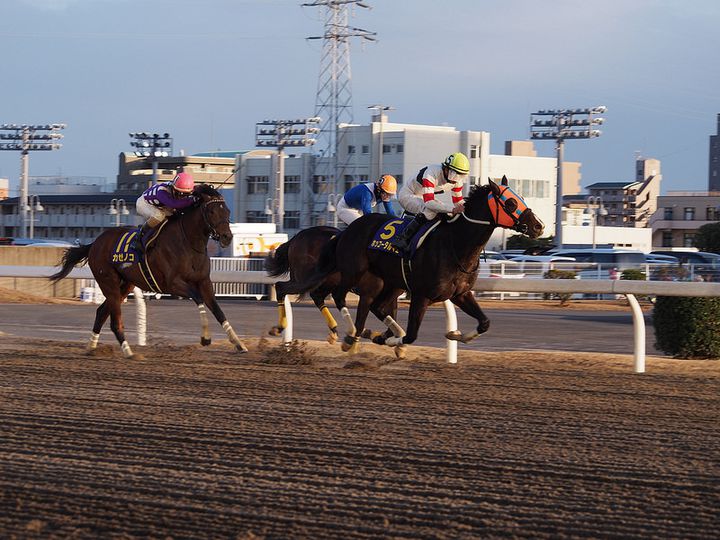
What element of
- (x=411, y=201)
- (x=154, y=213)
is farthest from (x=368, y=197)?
(x=154, y=213)

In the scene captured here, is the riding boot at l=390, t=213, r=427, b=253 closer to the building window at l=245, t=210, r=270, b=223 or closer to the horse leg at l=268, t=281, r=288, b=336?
the horse leg at l=268, t=281, r=288, b=336

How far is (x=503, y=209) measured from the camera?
905cm

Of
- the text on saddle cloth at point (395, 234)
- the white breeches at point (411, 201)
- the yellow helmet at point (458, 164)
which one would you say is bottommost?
the text on saddle cloth at point (395, 234)

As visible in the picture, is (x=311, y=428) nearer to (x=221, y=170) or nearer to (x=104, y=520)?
(x=104, y=520)

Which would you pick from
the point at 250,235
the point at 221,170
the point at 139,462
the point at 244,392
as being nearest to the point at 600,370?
the point at 244,392

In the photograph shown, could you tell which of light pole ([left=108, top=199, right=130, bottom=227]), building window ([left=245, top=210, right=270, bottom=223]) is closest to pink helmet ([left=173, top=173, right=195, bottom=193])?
light pole ([left=108, top=199, right=130, bottom=227])

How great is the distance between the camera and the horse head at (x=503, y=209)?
8969 millimetres

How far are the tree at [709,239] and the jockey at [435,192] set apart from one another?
47.0 metres

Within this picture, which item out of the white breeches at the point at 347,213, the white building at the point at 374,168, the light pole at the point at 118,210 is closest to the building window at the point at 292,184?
the white building at the point at 374,168

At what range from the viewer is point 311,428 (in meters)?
6.34

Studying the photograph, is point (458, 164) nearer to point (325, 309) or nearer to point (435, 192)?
point (435, 192)

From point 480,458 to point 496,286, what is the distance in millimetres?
5616

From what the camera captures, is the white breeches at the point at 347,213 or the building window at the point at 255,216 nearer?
the white breeches at the point at 347,213

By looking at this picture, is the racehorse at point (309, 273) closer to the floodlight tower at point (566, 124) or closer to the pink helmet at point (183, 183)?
the pink helmet at point (183, 183)
